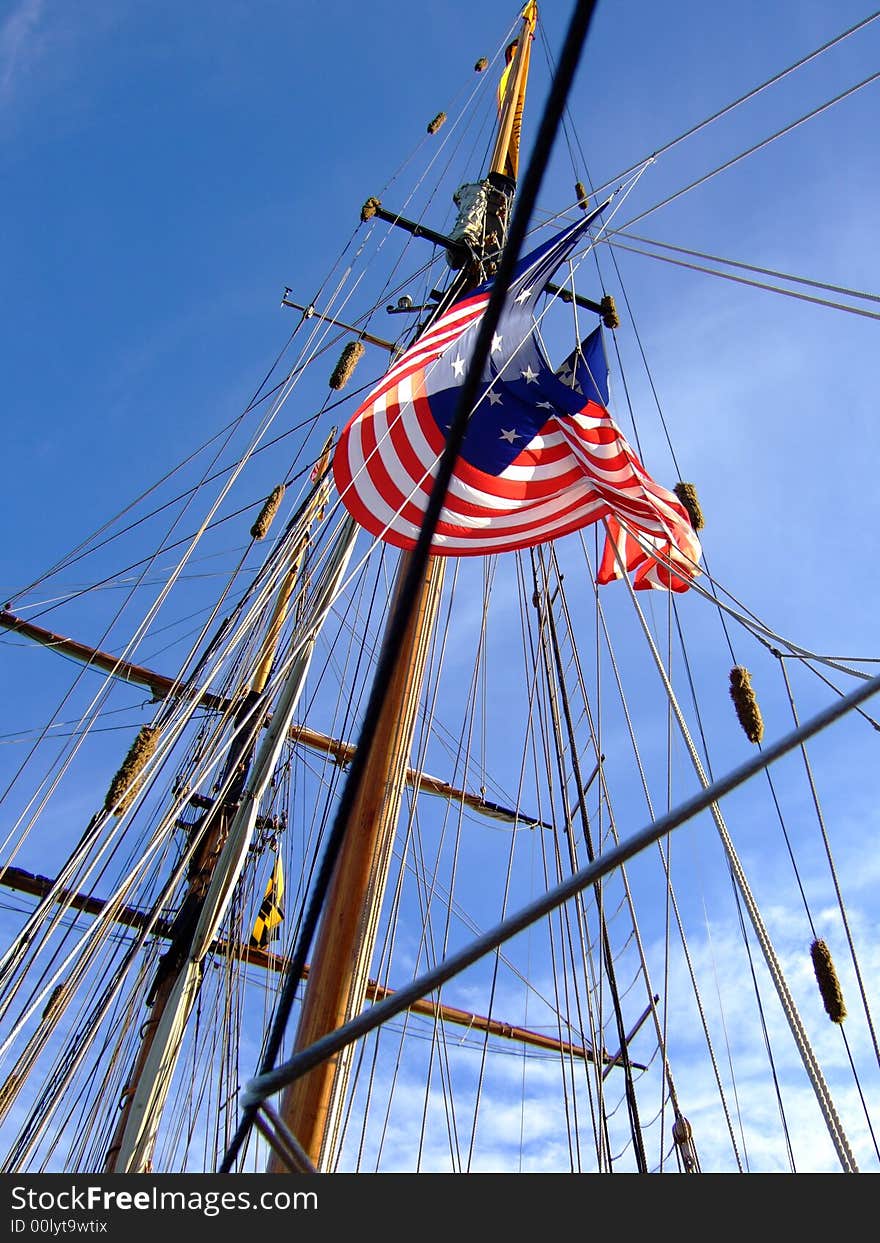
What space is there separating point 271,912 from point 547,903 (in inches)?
631

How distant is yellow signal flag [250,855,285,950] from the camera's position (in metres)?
16.3

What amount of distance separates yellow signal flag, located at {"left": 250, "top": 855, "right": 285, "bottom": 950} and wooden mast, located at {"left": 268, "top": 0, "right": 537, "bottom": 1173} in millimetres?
11621

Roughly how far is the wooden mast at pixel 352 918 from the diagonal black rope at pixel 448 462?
178 cm

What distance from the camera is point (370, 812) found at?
17.6 feet

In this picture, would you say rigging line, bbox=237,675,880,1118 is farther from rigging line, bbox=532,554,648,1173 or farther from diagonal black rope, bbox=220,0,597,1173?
rigging line, bbox=532,554,648,1173

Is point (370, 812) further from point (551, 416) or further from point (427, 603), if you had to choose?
point (551, 416)

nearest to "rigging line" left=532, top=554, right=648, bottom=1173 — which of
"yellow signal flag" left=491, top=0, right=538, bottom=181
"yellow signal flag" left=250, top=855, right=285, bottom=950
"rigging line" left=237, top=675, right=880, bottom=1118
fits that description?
"rigging line" left=237, top=675, right=880, bottom=1118

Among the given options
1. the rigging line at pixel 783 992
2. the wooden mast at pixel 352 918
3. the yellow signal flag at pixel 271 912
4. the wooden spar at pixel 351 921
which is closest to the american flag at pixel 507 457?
the wooden mast at pixel 352 918

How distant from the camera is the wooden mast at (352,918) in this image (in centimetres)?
438

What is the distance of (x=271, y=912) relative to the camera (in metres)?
16.7

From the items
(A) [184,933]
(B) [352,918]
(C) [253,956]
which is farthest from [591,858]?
(C) [253,956]

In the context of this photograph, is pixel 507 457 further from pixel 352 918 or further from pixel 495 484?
pixel 352 918
